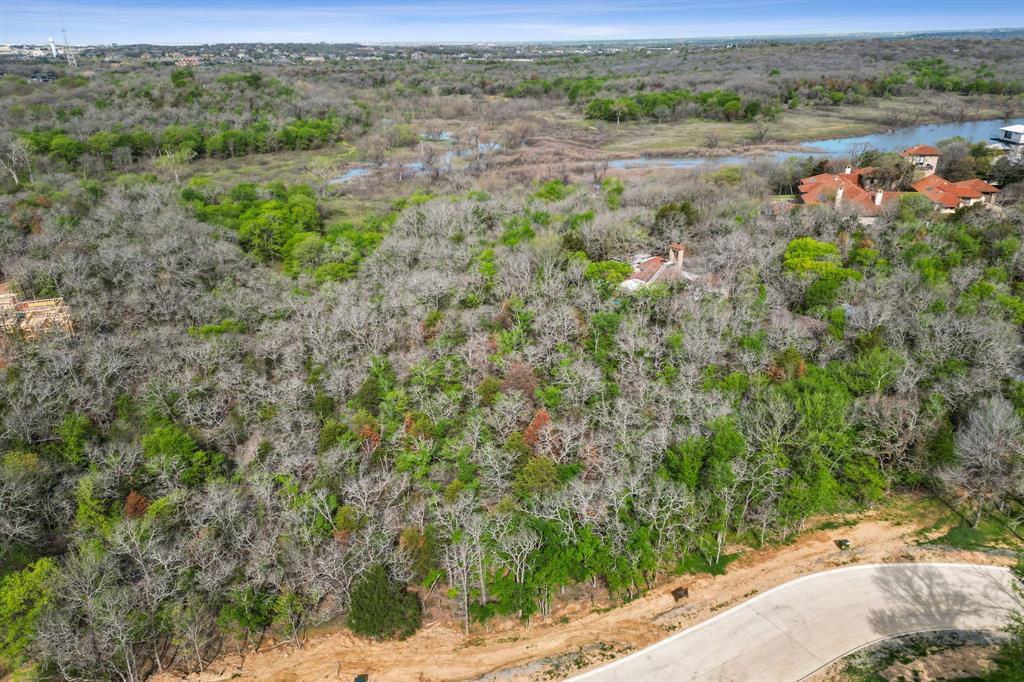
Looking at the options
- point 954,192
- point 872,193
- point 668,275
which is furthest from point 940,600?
point 954,192

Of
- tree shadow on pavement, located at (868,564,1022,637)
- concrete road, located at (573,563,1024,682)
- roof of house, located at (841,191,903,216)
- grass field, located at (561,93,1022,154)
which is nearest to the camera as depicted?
concrete road, located at (573,563,1024,682)

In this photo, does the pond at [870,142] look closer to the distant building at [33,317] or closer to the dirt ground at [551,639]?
the dirt ground at [551,639]

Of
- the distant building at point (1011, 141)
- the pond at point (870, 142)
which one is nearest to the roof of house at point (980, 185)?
the distant building at point (1011, 141)

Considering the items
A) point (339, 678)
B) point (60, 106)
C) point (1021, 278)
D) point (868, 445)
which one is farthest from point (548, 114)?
point (339, 678)

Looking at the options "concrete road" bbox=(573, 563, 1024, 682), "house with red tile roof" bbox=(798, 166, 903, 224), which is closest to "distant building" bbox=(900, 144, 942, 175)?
"house with red tile roof" bbox=(798, 166, 903, 224)

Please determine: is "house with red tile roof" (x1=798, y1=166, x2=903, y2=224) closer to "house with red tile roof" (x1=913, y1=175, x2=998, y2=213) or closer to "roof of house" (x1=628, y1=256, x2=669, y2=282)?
"house with red tile roof" (x1=913, y1=175, x2=998, y2=213)

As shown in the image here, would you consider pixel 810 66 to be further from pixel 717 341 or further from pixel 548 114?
pixel 717 341
